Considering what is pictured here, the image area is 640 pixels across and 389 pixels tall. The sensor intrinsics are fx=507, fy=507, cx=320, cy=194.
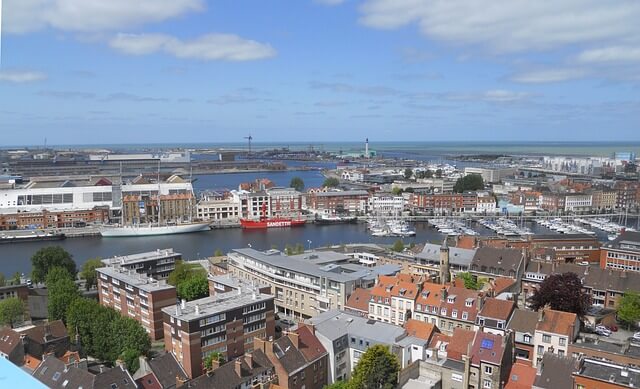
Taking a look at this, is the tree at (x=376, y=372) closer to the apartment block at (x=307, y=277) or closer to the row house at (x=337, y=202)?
the apartment block at (x=307, y=277)

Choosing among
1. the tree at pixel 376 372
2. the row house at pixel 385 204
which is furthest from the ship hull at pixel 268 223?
the tree at pixel 376 372

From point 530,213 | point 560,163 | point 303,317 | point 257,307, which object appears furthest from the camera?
point 560,163

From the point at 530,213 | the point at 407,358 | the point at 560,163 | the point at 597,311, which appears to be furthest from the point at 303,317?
the point at 560,163

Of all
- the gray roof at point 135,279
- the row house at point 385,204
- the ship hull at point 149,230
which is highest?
the gray roof at point 135,279

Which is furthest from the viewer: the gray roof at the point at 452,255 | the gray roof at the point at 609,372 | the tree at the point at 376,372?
the gray roof at the point at 452,255

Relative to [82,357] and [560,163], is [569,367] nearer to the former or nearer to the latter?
[82,357]

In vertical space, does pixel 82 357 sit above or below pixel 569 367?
below
